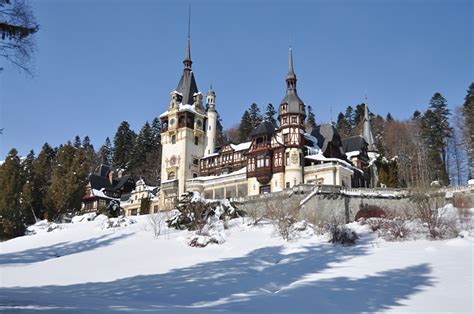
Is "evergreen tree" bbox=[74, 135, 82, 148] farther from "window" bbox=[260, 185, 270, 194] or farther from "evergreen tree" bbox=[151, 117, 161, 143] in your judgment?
"window" bbox=[260, 185, 270, 194]

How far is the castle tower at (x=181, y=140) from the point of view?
186 feet

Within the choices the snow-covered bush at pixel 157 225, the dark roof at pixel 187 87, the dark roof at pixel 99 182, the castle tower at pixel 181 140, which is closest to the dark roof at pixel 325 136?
the castle tower at pixel 181 140

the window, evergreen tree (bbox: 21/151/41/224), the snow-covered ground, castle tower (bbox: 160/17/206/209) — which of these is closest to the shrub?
the snow-covered ground

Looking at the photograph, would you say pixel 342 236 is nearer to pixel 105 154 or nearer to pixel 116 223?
pixel 116 223

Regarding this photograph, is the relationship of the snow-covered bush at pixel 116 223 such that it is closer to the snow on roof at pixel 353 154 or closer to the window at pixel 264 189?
the window at pixel 264 189

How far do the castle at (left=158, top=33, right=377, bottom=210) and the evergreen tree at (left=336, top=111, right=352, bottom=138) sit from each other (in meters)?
17.9

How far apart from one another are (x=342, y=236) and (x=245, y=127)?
5921 centimetres

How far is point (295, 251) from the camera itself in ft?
77.8

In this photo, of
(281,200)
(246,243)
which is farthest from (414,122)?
(246,243)

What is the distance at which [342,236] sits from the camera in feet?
82.6

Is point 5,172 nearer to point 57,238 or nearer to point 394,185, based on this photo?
point 57,238

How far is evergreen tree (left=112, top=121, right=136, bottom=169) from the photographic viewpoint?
80275 millimetres

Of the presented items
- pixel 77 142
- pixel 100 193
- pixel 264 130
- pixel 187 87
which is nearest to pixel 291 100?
pixel 264 130

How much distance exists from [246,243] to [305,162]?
23309 mm
